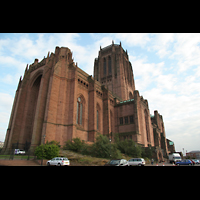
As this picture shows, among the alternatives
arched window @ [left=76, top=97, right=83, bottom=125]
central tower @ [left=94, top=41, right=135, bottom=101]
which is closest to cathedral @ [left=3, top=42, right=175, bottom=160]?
arched window @ [left=76, top=97, right=83, bottom=125]

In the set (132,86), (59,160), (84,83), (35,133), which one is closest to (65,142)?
(35,133)

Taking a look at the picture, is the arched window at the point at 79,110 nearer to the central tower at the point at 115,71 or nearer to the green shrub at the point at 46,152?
the green shrub at the point at 46,152

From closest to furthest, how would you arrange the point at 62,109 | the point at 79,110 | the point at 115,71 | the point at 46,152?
the point at 46,152
the point at 62,109
the point at 79,110
the point at 115,71

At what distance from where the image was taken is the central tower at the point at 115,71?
6350cm

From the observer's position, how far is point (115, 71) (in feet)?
218

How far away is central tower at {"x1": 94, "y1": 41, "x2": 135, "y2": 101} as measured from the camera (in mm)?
63500

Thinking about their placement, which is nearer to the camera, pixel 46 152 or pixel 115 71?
pixel 46 152

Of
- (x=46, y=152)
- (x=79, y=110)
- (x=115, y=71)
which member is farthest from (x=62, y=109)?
(x=115, y=71)

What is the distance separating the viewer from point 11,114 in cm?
3506

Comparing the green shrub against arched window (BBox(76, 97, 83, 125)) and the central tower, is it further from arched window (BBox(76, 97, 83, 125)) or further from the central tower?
the central tower

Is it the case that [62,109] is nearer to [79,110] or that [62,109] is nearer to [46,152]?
[79,110]

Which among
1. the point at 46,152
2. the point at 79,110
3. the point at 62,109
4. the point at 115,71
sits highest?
the point at 115,71
